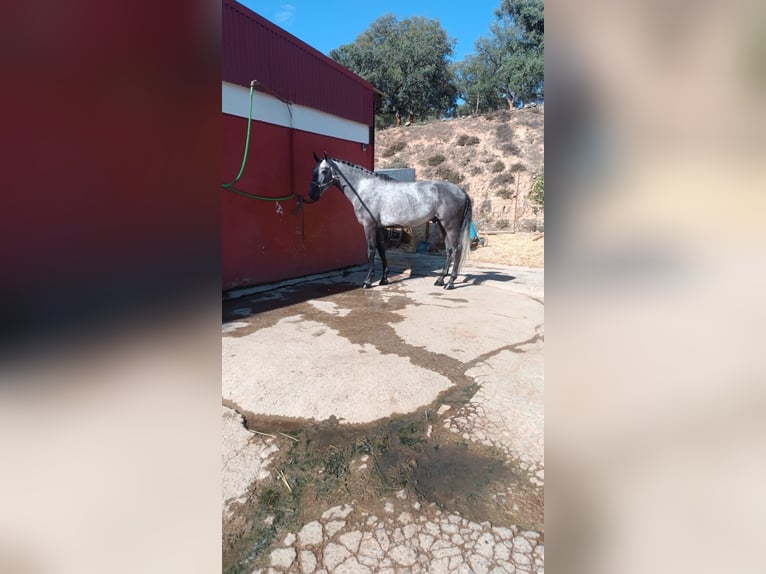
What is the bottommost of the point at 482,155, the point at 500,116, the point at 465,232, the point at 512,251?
the point at 512,251

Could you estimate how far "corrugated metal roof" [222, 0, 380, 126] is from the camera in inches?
202

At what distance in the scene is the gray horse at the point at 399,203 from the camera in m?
6.23

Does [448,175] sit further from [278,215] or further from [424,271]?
A: [278,215]

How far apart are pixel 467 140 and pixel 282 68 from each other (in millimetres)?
18710

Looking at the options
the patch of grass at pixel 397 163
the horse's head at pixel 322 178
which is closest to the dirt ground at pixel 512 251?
the horse's head at pixel 322 178

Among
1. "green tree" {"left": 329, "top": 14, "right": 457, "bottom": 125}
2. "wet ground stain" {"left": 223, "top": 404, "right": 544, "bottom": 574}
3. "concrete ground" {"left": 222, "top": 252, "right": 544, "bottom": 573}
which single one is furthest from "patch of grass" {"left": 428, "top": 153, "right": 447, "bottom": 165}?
"wet ground stain" {"left": 223, "top": 404, "right": 544, "bottom": 574}

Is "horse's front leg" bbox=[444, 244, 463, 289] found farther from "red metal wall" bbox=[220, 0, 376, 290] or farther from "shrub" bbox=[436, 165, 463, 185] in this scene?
"shrub" bbox=[436, 165, 463, 185]

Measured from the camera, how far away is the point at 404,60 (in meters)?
25.7

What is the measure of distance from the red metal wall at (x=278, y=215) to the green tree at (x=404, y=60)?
20.0 metres

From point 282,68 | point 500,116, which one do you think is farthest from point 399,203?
point 500,116

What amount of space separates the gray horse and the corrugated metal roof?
1230mm

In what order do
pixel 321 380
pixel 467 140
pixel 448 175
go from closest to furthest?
1. pixel 321 380
2. pixel 448 175
3. pixel 467 140
